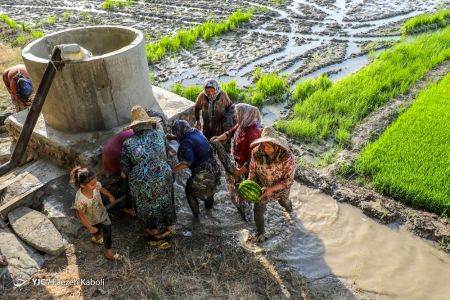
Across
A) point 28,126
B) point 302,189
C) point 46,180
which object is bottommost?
point 302,189

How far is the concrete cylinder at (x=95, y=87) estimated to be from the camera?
15.3ft

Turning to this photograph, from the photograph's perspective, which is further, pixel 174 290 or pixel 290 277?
pixel 290 277

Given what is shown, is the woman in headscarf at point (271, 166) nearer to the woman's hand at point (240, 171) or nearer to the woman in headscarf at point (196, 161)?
the woman's hand at point (240, 171)

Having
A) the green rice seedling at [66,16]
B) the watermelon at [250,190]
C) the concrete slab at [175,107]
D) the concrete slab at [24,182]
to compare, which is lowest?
the green rice seedling at [66,16]

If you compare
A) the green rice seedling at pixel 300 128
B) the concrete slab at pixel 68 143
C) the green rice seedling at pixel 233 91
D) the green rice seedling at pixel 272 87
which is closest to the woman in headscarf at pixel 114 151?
the concrete slab at pixel 68 143

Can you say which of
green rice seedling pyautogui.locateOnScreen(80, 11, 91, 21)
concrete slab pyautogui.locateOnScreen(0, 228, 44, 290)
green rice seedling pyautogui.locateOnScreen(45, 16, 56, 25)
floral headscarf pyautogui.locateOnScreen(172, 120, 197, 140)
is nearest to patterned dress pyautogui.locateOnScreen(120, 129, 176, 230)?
floral headscarf pyautogui.locateOnScreen(172, 120, 197, 140)

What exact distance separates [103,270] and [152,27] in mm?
9348

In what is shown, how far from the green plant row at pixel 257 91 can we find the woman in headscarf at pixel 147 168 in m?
3.56

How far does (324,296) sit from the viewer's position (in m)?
3.79

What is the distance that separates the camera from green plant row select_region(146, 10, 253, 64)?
9786 mm

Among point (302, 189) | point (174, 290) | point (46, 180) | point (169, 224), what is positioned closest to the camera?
point (174, 290)

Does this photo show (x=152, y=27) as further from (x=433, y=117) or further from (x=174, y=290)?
(x=174, y=290)

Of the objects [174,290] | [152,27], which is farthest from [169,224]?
[152,27]

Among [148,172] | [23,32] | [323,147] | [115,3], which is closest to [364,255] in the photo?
[323,147]
